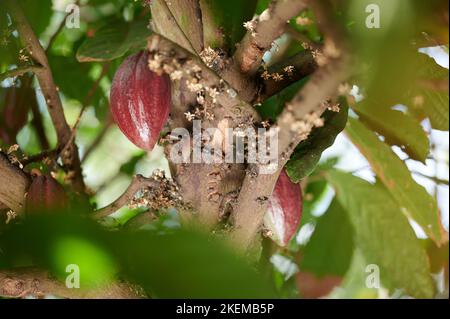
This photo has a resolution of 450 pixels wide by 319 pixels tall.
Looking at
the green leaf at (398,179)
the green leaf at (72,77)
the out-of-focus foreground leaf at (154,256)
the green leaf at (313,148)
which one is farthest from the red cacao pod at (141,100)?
the green leaf at (72,77)

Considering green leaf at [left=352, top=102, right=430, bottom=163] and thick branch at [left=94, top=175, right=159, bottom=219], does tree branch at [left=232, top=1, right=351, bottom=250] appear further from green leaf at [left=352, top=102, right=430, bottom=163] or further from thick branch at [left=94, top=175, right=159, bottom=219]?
green leaf at [left=352, top=102, right=430, bottom=163]

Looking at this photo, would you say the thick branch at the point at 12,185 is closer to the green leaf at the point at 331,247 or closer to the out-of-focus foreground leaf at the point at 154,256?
the out-of-focus foreground leaf at the point at 154,256

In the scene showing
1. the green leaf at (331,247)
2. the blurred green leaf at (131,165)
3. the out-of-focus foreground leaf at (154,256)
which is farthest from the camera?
the blurred green leaf at (131,165)

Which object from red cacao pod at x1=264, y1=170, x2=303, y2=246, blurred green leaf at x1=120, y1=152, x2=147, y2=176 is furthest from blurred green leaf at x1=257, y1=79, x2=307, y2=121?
blurred green leaf at x1=120, y1=152, x2=147, y2=176

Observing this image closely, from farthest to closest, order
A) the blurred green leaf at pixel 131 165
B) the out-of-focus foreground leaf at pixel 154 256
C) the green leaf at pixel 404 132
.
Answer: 1. the blurred green leaf at pixel 131 165
2. the green leaf at pixel 404 132
3. the out-of-focus foreground leaf at pixel 154 256

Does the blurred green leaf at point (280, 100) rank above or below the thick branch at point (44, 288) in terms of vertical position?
above

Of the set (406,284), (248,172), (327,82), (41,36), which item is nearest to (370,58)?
(327,82)

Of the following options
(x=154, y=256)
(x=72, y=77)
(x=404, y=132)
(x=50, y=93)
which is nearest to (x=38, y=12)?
(x=50, y=93)

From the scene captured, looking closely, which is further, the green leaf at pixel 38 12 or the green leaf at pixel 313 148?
the green leaf at pixel 38 12
